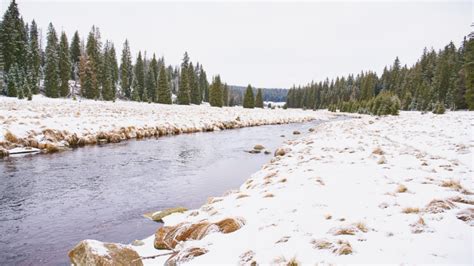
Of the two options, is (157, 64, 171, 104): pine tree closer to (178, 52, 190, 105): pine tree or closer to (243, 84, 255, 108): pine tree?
(178, 52, 190, 105): pine tree

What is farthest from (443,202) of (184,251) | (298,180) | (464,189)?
(184,251)

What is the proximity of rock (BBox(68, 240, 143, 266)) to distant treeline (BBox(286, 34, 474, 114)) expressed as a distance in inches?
A: 1039

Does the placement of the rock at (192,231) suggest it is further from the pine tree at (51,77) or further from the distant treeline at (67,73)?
the pine tree at (51,77)

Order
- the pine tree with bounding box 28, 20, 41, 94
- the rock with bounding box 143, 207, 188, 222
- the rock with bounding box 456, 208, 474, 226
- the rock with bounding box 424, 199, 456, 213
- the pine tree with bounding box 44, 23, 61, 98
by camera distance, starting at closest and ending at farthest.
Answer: the rock with bounding box 456, 208, 474, 226
the rock with bounding box 424, 199, 456, 213
the rock with bounding box 143, 207, 188, 222
the pine tree with bounding box 28, 20, 41, 94
the pine tree with bounding box 44, 23, 61, 98

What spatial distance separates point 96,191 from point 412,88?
7688 cm

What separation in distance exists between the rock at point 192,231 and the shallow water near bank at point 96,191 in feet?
4.51

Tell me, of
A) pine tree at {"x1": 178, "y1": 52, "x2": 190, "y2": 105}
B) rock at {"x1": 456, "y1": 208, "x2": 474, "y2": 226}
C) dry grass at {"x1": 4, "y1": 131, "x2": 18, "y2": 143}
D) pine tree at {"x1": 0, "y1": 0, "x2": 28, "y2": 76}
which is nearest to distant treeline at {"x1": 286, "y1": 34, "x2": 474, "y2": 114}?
rock at {"x1": 456, "y1": 208, "x2": 474, "y2": 226}

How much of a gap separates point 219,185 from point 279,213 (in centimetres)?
544

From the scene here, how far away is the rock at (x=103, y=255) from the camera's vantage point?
13.6 ft

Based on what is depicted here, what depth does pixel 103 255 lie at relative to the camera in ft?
13.8

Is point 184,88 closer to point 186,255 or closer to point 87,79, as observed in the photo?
point 87,79

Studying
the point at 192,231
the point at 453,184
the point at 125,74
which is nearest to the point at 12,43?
the point at 125,74

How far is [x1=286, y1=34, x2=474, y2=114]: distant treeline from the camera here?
44875 mm

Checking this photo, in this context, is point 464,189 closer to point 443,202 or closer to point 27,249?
point 443,202
